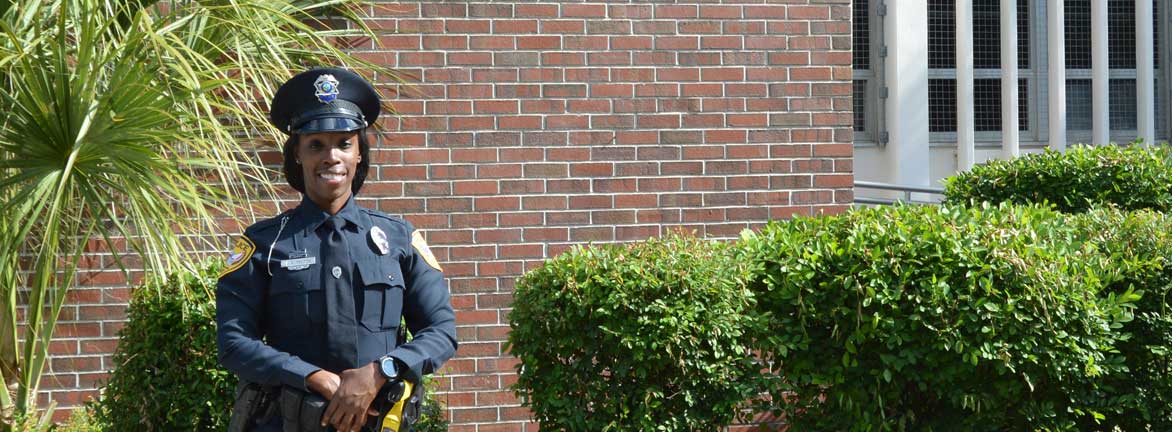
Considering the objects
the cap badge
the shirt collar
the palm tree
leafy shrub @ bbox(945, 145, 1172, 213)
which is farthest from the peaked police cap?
leafy shrub @ bbox(945, 145, 1172, 213)

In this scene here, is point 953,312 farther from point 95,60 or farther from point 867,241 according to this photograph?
point 95,60

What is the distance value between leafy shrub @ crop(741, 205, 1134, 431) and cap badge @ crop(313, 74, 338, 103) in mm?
1867

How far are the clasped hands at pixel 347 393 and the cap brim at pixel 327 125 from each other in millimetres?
609

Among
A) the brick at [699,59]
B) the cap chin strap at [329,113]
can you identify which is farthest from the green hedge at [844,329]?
the brick at [699,59]

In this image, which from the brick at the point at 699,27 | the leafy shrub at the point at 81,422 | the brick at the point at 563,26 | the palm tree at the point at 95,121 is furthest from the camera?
the brick at the point at 699,27

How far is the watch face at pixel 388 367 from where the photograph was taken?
2.87 meters

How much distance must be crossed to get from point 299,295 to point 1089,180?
4917 millimetres

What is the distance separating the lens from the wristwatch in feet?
9.41

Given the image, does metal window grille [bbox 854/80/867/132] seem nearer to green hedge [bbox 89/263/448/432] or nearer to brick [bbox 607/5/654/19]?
brick [bbox 607/5/654/19]

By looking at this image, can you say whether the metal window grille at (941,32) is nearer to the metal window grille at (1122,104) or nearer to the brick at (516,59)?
the metal window grille at (1122,104)

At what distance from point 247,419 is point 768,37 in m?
3.66

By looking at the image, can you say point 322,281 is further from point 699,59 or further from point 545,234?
point 699,59

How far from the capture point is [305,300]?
9.70ft

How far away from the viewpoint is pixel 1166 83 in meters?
10.8
